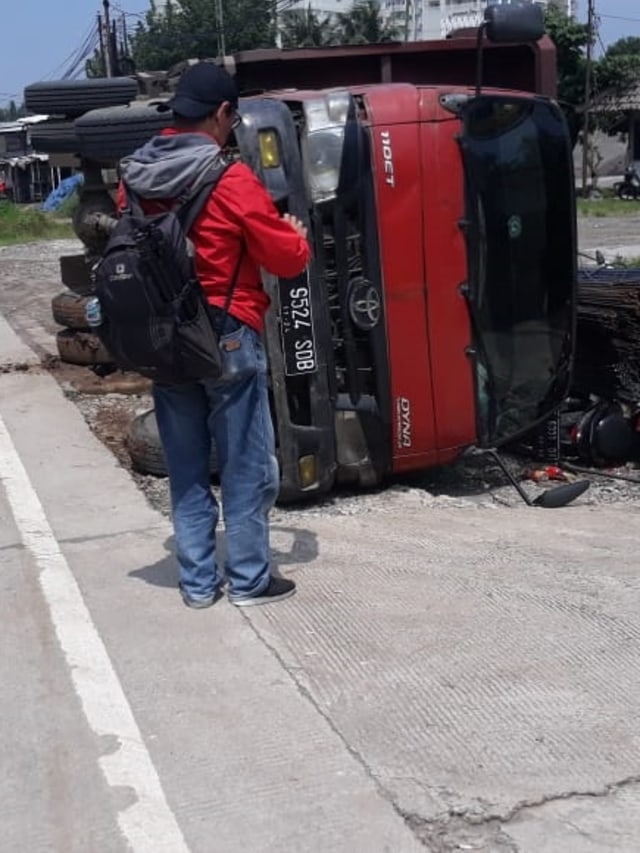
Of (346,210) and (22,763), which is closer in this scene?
(22,763)

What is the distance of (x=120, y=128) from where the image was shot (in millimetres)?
8203

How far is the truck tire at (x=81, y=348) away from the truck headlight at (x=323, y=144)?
4283 mm

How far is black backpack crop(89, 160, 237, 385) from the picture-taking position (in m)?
4.38

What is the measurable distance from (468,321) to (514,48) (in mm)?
2923

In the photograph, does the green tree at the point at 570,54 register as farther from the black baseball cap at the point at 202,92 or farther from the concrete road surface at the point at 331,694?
the black baseball cap at the point at 202,92

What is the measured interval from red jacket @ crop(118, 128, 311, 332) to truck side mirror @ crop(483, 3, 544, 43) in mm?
1941

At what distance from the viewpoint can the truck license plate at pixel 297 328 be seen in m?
6.03

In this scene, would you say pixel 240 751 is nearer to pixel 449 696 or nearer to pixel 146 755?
pixel 146 755

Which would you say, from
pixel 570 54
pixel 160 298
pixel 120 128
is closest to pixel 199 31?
pixel 570 54

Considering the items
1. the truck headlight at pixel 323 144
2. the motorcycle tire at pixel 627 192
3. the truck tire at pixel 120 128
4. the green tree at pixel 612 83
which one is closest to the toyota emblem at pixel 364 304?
the truck headlight at pixel 323 144

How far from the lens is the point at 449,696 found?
4.06m

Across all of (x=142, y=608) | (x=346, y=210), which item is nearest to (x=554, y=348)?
(x=346, y=210)

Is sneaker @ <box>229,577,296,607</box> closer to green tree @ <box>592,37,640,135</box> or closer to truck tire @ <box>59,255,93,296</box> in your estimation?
truck tire @ <box>59,255,93,296</box>

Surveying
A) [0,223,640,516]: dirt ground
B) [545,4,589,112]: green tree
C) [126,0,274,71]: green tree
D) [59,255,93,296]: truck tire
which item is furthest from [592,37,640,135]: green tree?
[59,255,93,296]: truck tire
